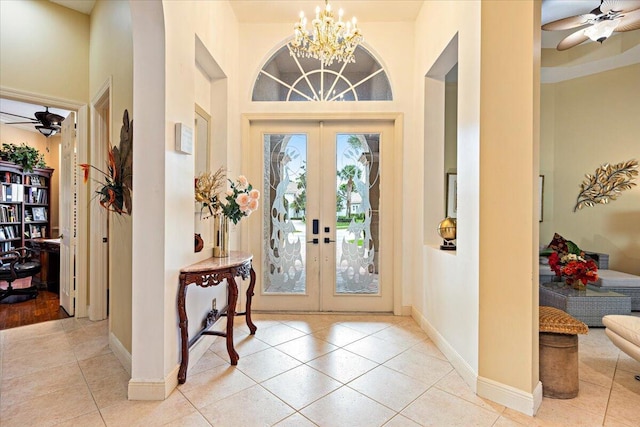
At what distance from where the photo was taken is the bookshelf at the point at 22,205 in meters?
5.53

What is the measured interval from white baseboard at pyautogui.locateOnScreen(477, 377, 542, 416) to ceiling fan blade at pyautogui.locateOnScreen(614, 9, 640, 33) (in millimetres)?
3607

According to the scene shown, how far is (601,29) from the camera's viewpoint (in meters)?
3.36

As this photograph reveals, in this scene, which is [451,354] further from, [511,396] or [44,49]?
[44,49]

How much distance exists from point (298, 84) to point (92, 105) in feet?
7.73

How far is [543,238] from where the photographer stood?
5.30m

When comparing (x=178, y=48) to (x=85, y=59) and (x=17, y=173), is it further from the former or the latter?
(x=17, y=173)

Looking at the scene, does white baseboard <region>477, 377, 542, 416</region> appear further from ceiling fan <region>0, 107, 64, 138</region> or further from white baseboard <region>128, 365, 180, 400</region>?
Answer: ceiling fan <region>0, 107, 64, 138</region>

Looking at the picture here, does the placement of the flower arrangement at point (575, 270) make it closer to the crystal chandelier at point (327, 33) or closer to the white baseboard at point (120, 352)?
the crystal chandelier at point (327, 33)

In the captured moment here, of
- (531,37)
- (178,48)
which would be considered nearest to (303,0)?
(178,48)

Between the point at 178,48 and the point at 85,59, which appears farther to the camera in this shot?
the point at 85,59

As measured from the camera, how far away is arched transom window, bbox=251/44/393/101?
3.90 m

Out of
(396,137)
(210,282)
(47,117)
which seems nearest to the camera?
(210,282)

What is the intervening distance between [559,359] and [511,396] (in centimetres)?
44

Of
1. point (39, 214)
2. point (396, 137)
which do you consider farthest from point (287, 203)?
point (39, 214)
